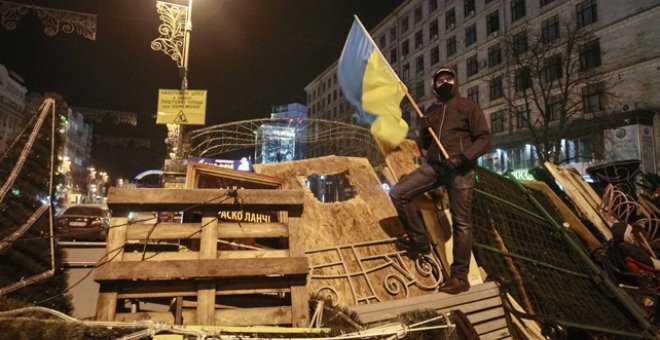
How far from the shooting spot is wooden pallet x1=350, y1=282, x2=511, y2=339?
2842mm

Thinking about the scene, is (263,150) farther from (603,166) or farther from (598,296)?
(598,296)

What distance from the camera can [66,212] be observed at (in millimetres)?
15852

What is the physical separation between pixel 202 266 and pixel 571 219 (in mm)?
6177

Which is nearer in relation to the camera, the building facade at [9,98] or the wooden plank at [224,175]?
the wooden plank at [224,175]

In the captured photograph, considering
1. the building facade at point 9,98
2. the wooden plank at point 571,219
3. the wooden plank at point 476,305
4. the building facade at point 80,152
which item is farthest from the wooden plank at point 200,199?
the building facade at point 80,152

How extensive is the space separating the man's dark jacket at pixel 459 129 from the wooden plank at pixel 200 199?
6.32ft

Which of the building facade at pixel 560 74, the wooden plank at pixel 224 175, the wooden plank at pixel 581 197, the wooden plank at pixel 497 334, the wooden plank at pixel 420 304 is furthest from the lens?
the building facade at pixel 560 74

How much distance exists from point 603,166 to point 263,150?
21.0m

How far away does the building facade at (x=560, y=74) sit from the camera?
26109 millimetres

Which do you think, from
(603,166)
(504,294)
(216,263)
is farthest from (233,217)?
(603,166)

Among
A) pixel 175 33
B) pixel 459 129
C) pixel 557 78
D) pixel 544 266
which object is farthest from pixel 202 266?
pixel 557 78

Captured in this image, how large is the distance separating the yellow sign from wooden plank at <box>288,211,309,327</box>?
8865 millimetres

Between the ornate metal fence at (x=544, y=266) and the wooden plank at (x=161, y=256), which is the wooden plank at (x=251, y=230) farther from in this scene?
the ornate metal fence at (x=544, y=266)

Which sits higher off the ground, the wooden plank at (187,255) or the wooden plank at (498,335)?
the wooden plank at (187,255)
